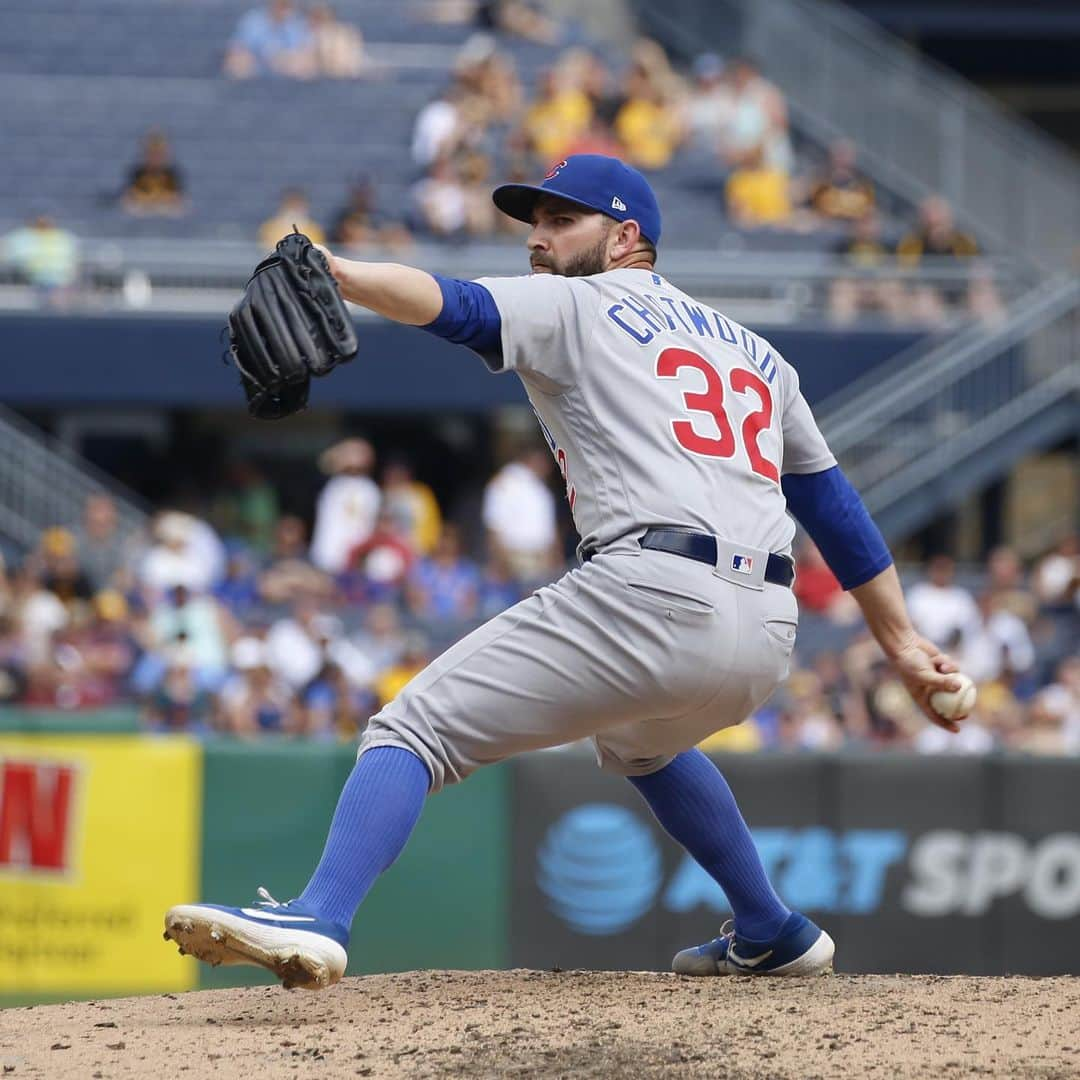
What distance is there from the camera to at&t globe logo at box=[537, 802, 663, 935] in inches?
352

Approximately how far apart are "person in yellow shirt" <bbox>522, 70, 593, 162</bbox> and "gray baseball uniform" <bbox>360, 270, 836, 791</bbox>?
457 inches

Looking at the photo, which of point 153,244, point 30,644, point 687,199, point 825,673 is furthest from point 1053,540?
point 30,644

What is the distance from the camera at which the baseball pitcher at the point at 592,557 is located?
13.1 ft

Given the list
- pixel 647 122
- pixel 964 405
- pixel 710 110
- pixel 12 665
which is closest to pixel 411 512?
pixel 12 665

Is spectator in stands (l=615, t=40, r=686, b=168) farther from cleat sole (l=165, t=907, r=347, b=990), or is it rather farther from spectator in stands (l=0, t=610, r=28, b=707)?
cleat sole (l=165, t=907, r=347, b=990)

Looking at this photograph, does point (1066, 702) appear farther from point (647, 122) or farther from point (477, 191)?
point (647, 122)

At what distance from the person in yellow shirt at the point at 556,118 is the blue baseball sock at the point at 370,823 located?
1189 centimetres

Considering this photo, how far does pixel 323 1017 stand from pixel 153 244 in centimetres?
1093

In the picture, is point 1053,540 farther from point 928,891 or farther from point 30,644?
point 30,644

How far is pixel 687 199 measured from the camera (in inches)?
635

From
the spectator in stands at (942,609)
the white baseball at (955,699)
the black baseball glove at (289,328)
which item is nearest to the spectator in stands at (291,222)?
the spectator in stands at (942,609)

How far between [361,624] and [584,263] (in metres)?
7.35

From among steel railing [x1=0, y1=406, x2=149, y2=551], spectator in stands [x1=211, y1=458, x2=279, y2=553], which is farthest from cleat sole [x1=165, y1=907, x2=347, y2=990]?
spectator in stands [x1=211, y1=458, x2=279, y2=553]

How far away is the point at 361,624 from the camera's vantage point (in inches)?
456
